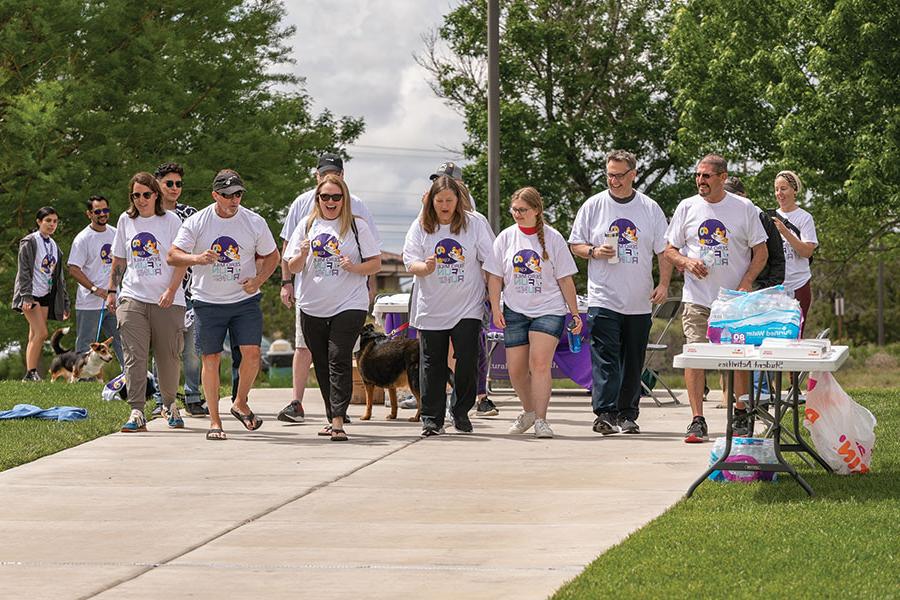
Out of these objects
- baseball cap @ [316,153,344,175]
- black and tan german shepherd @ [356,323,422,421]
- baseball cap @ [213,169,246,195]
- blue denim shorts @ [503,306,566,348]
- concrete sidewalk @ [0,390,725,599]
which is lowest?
concrete sidewalk @ [0,390,725,599]

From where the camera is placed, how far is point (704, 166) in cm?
1030

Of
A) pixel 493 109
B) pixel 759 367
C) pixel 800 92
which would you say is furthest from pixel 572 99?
pixel 759 367

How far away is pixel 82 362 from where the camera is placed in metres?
17.9

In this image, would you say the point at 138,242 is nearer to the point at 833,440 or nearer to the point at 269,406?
the point at 269,406

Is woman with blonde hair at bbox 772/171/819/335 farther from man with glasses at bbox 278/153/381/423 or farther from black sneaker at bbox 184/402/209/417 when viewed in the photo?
black sneaker at bbox 184/402/209/417

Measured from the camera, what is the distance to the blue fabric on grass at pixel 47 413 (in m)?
12.3

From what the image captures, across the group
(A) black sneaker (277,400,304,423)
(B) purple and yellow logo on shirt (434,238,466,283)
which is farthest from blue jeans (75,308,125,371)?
(B) purple and yellow logo on shirt (434,238,466,283)

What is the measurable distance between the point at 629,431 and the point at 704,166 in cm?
227

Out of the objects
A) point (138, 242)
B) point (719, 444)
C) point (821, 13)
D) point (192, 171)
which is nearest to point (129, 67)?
point (192, 171)

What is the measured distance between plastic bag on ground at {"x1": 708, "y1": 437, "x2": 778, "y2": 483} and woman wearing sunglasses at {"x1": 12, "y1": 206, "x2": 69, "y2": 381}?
33.6 ft

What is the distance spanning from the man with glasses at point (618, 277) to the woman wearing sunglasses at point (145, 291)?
3.14 m

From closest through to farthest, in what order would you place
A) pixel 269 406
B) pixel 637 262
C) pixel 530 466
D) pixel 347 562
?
pixel 347 562
pixel 530 466
pixel 637 262
pixel 269 406

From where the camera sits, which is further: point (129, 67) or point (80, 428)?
point (129, 67)

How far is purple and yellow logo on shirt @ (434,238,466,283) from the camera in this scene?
11.3 m
